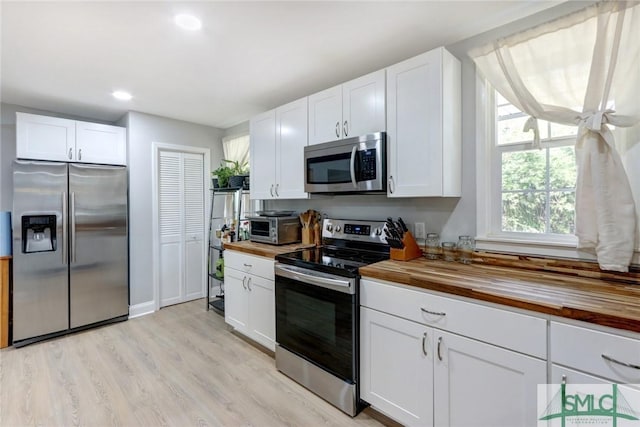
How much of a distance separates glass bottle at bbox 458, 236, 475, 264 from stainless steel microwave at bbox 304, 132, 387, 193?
2.04 feet

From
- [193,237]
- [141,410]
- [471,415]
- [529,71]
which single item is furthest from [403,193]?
[193,237]

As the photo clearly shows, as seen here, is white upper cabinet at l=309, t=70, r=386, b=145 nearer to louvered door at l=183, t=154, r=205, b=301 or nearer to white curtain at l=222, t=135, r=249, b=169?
white curtain at l=222, t=135, r=249, b=169

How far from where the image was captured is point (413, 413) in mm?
1633

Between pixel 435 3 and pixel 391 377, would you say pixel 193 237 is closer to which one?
pixel 391 377

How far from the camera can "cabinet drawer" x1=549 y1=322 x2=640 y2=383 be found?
105cm

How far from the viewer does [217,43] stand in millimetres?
Answer: 2039

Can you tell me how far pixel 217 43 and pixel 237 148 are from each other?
6.91ft

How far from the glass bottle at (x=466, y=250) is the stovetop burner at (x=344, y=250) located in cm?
48

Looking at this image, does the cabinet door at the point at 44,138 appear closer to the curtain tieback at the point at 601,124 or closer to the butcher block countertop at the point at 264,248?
the butcher block countertop at the point at 264,248

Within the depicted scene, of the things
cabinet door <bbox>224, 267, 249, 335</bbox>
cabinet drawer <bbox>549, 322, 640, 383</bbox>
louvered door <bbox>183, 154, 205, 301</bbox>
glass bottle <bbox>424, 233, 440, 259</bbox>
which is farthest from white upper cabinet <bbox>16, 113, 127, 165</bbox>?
cabinet drawer <bbox>549, 322, 640, 383</bbox>

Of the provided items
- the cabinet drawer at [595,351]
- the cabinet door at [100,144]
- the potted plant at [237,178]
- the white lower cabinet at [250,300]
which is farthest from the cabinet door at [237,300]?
the cabinet drawer at [595,351]

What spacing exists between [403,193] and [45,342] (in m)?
3.64

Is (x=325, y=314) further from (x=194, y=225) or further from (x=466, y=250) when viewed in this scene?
(x=194, y=225)

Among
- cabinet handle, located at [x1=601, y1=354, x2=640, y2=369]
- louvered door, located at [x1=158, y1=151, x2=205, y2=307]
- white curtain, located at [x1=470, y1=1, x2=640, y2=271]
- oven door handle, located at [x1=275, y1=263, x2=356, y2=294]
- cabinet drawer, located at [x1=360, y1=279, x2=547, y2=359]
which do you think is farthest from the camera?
louvered door, located at [x1=158, y1=151, x2=205, y2=307]
